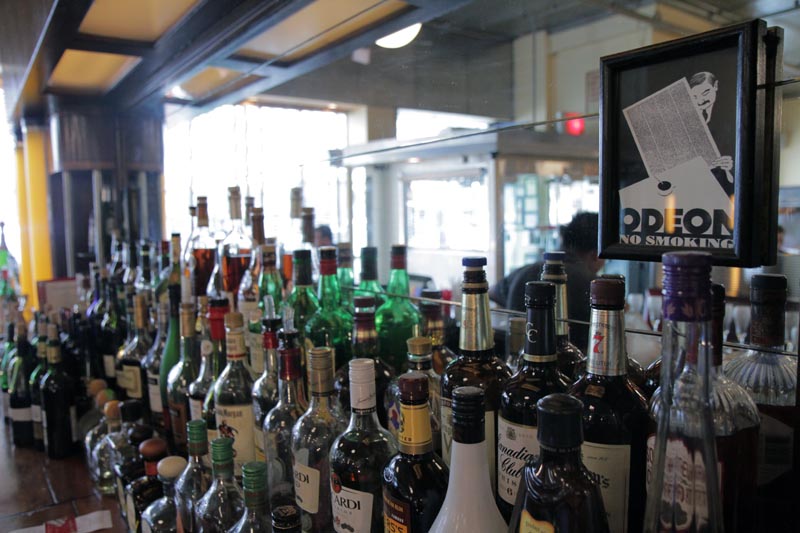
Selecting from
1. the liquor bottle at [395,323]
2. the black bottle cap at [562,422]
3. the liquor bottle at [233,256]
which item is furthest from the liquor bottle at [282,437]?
the liquor bottle at [233,256]

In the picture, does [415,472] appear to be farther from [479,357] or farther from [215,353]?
[215,353]

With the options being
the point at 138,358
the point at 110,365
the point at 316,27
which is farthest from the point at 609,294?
A: the point at 110,365

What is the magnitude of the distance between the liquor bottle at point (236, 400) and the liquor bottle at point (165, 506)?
95 millimetres

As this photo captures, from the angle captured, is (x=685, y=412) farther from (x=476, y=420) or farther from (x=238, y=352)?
A: (x=238, y=352)

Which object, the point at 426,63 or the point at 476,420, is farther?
the point at 426,63

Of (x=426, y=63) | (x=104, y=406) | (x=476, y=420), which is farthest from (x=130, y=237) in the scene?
(x=476, y=420)

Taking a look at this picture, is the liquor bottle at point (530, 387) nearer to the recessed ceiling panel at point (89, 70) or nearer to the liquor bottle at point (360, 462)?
the liquor bottle at point (360, 462)

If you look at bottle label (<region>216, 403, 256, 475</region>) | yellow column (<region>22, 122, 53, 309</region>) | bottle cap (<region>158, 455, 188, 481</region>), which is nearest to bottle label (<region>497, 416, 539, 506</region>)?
bottle label (<region>216, 403, 256, 475</region>)

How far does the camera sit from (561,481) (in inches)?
19.7

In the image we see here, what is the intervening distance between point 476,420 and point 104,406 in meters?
1.15

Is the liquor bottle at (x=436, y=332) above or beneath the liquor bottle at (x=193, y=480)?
above

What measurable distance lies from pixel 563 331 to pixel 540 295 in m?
0.20

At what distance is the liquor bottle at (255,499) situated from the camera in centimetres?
76

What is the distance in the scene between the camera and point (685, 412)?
0.47 metres
